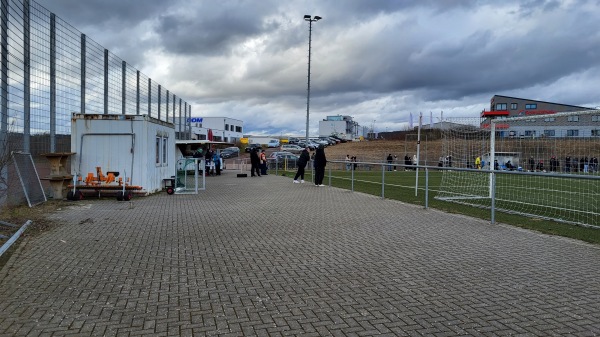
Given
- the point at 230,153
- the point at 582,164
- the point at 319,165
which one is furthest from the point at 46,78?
the point at 230,153

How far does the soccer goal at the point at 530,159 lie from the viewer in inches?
531

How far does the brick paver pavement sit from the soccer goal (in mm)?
5450

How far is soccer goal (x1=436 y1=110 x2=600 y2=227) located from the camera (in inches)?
531

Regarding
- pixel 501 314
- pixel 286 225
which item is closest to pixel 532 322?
pixel 501 314

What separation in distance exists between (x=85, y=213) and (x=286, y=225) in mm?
4707

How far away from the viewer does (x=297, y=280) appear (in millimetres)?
5422

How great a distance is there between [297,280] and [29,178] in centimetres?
910

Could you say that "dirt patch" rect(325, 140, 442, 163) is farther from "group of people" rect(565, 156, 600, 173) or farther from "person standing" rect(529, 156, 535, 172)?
"group of people" rect(565, 156, 600, 173)

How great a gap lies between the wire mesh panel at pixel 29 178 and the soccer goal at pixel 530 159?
36.7ft

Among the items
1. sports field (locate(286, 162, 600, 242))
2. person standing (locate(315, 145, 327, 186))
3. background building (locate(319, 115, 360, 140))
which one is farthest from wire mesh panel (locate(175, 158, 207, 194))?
background building (locate(319, 115, 360, 140))

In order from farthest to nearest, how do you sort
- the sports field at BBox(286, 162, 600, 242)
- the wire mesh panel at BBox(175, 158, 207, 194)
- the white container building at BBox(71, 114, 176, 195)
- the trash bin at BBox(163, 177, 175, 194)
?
the wire mesh panel at BBox(175, 158, 207, 194) < the trash bin at BBox(163, 177, 175, 194) < the white container building at BBox(71, 114, 176, 195) < the sports field at BBox(286, 162, 600, 242)

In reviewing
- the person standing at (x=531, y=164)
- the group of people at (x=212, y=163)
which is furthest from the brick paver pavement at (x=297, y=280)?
the group of people at (x=212, y=163)

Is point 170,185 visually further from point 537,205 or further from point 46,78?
point 537,205

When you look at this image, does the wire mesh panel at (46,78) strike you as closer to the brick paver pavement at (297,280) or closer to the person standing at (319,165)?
the brick paver pavement at (297,280)
